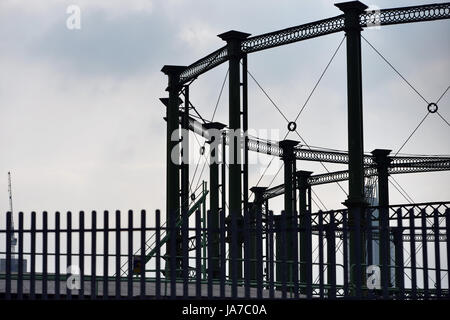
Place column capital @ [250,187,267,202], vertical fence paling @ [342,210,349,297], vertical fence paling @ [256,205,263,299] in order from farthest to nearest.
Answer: column capital @ [250,187,267,202], vertical fence paling @ [256,205,263,299], vertical fence paling @ [342,210,349,297]

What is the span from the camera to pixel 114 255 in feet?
55.9

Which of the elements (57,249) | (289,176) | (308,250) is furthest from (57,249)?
(289,176)

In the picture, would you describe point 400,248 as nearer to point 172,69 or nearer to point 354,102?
point 354,102

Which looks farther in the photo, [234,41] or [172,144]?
[172,144]

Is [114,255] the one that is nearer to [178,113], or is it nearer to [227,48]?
[227,48]

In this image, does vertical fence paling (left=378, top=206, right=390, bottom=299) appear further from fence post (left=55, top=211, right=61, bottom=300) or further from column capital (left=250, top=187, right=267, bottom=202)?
column capital (left=250, top=187, right=267, bottom=202)

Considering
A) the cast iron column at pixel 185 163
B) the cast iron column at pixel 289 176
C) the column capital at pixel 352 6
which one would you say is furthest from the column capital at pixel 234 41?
the cast iron column at pixel 289 176

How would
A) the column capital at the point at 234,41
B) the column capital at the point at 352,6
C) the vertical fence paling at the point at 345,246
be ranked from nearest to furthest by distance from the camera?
the vertical fence paling at the point at 345,246
the column capital at the point at 352,6
the column capital at the point at 234,41

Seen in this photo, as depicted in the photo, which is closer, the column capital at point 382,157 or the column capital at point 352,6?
the column capital at point 352,6

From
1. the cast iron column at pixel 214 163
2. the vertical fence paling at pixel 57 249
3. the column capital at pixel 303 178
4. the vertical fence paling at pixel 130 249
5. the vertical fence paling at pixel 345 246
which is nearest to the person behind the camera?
the vertical fence paling at pixel 345 246

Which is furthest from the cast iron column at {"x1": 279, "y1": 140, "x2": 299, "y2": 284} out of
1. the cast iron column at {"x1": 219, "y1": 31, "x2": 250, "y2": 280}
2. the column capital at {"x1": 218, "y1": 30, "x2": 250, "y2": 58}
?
the column capital at {"x1": 218, "y1": 30, "x2": 250, "y2": 58}

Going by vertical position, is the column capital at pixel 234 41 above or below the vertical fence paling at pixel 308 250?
above

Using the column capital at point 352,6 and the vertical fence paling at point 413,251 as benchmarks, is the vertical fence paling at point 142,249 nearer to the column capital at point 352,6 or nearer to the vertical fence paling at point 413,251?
the vertical fence paling at point 413,251
